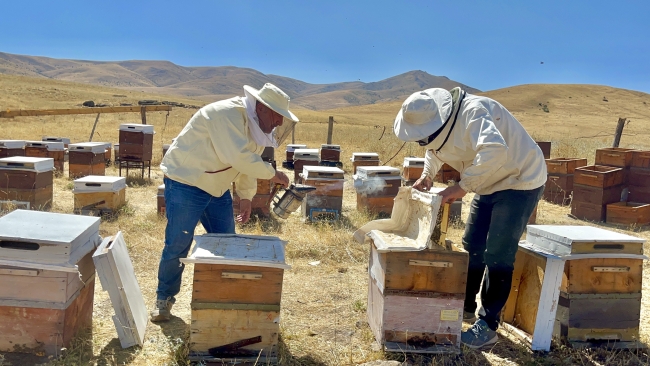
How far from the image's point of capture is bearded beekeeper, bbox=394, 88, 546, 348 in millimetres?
3301

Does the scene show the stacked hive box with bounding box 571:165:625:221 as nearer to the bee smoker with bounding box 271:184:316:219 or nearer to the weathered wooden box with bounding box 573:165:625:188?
the weathered wooden box with bounding box 573:165:625:188

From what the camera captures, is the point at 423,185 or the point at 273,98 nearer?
the point at 273,98

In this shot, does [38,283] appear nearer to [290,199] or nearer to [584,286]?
[290,199]

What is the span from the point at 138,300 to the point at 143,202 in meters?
6.17

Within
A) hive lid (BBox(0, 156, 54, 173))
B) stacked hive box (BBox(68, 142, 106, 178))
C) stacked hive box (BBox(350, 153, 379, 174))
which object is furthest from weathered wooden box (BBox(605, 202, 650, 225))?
stacked hive box (BBox(68, 142, 106, 178))

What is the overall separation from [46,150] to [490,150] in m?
10.4

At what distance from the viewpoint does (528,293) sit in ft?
12.5

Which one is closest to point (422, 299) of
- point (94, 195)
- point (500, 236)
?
point (500, 236)

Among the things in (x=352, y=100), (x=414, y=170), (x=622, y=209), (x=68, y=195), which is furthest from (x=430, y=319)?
(x=352, y=100)

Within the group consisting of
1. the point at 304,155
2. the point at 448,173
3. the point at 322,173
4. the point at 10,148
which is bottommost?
the point at 10,148

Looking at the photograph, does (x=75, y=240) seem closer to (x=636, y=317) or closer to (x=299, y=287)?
(x=299, y=287)

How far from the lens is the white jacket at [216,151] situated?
3527mm

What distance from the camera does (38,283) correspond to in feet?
9.77

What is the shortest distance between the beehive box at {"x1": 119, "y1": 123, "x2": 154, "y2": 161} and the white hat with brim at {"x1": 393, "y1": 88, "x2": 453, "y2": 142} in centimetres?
885
